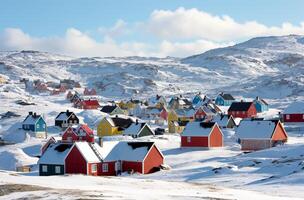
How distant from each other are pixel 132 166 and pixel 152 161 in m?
2.40

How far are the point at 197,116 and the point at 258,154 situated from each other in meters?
63.3

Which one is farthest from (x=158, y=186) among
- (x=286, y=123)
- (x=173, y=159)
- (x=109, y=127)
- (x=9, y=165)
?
(x=286, y=123)

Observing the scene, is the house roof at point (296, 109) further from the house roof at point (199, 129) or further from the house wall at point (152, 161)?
the house wall at point (152, 161)

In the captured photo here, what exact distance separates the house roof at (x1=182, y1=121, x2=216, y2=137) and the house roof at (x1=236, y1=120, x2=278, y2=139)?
432 cm

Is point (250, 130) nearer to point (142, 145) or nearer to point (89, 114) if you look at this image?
point (142, 145)

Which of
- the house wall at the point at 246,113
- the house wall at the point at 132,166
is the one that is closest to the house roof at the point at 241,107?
the house wall at the point at 246,113

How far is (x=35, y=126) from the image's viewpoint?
362 feet

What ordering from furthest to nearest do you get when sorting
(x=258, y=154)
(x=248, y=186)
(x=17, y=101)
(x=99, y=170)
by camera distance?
(x=17, y=101)
(x=258, y=154)
(x=99, y=170)
(x=248, y=186)

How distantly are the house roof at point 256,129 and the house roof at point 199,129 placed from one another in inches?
170

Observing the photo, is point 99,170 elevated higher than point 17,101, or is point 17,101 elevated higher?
point 17,101

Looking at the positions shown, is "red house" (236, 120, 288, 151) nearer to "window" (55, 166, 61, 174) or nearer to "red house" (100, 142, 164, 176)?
"red house" (100, 142, 164, 176)

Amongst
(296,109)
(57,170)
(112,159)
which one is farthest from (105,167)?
(296,109)

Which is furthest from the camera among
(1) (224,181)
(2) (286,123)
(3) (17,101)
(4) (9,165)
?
(3) (17,101)

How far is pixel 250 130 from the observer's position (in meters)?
80.9
